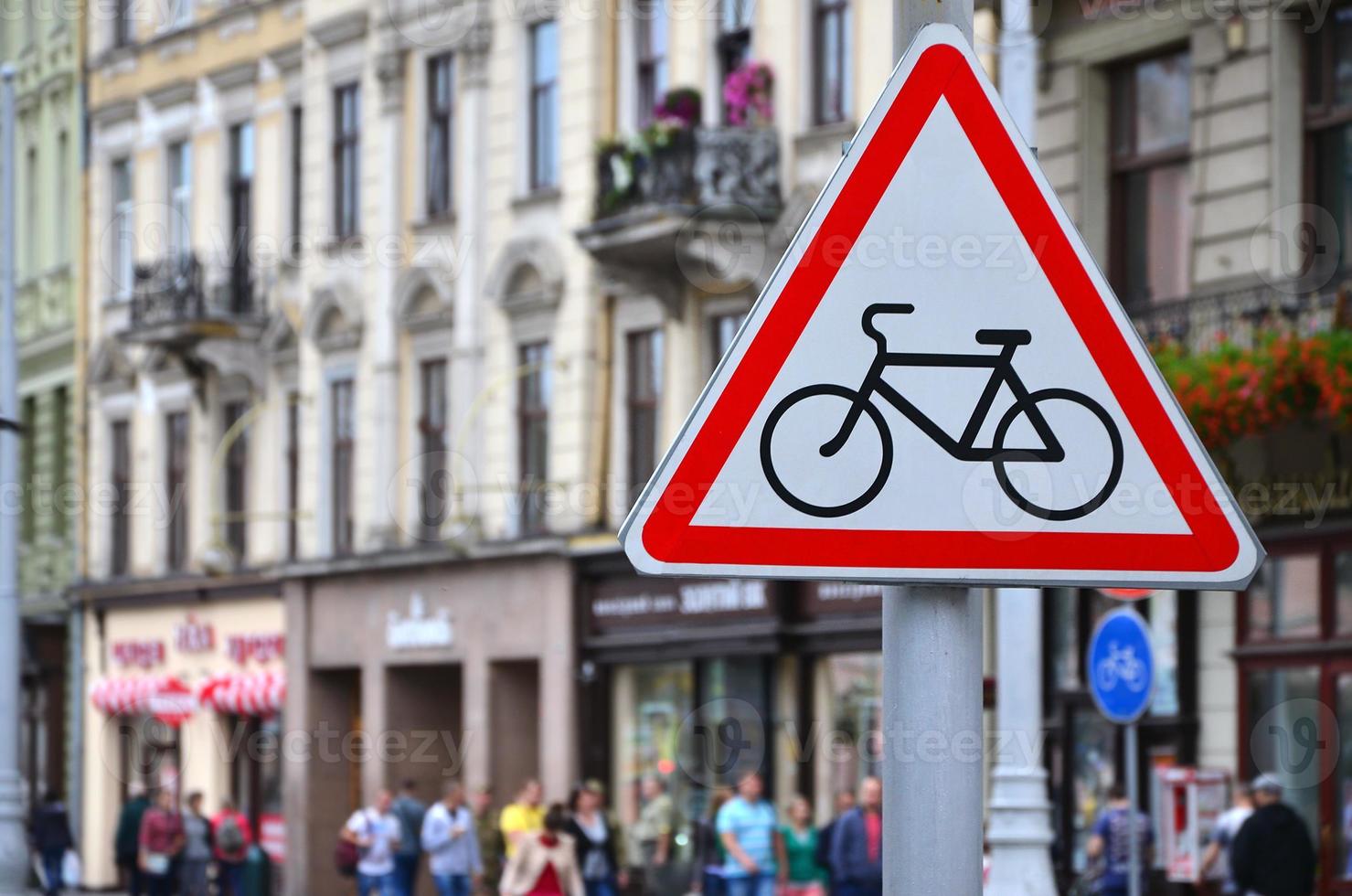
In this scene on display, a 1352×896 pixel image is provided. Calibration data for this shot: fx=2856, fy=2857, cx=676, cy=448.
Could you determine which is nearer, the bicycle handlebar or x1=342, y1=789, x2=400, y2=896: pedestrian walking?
the bicycle handlebar

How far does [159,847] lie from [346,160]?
34.8 ft

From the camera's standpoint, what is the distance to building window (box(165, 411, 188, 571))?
138 feet

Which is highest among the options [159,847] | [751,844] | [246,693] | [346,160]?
[346,160]

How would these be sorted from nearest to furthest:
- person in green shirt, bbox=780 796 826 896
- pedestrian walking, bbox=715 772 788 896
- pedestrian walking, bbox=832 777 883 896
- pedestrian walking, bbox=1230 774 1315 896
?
pedestrian walking, bbox=1230 774 1315 896, pedestrian walking, bbox=832 777 883 896, pedestrian walking, bbox=715 772 788 896, person in green shirt, bbox=780 796 826 896

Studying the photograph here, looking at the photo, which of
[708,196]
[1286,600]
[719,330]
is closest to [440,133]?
[719,330]

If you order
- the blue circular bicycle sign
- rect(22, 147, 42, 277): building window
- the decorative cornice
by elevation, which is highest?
the decorative cornice

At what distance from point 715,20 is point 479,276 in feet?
18.4

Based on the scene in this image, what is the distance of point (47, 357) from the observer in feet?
155

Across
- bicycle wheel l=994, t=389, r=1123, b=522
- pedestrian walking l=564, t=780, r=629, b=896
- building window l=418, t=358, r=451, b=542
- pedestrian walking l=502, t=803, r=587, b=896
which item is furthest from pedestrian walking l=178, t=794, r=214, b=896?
bicycle wheel l=994, t=389, r=1123, b=522

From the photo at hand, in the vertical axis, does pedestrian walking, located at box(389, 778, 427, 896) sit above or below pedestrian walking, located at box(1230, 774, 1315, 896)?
below

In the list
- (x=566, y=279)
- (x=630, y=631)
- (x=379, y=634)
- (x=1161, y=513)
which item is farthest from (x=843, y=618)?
(x=1161, y=513)

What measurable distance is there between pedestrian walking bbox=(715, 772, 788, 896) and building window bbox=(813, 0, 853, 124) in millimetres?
7772

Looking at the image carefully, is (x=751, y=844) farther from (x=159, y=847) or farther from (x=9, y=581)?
(x=159, y=847)

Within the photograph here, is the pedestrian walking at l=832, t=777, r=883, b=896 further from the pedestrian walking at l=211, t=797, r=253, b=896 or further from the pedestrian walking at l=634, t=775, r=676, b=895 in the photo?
the pedestrian walking at l=211, t=797, r=253, b=896
